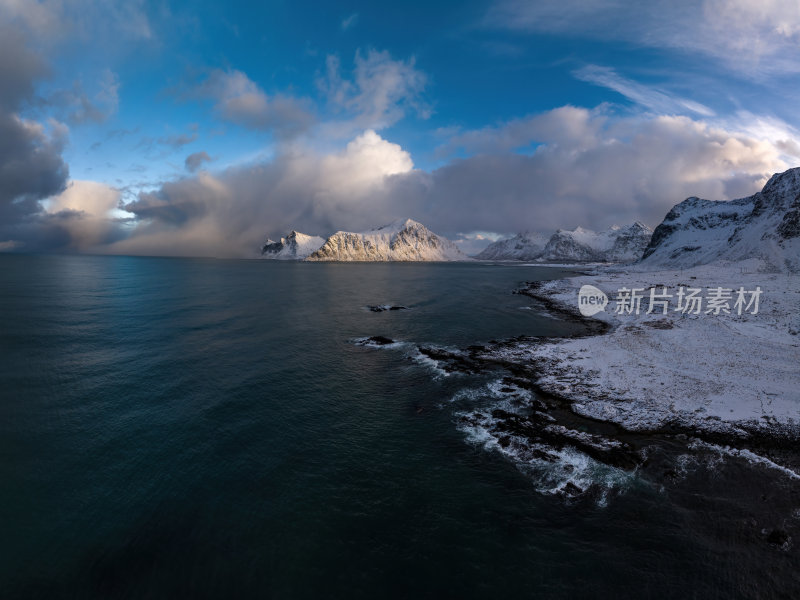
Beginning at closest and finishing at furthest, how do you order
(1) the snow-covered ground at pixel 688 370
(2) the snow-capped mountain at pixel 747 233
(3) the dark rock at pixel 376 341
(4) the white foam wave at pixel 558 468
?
(4) the white foam wave at pixel 558 468 → (1) the snow-covered ground at pixel 688 370 → (3) the dark rock at pixel 376 341 → (2) the snow-capped mountain at pixel 747 233

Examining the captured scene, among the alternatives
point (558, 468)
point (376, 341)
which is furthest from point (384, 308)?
point (558, 468)

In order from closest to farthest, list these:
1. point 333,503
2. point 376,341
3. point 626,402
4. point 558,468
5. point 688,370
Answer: point 333,503 < point 558,468 < point 626,402 < point 688,370 < point 376,341

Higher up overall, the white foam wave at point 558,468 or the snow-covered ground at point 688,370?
the snow-covered ground at point 688,370

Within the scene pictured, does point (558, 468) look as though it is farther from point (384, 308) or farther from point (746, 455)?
point (384, 308)

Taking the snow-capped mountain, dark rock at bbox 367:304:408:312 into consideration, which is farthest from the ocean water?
the snow-capped mountain

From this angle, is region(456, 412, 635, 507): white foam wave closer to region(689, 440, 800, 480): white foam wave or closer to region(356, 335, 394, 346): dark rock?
region(689, 440, 800, 480): white foam wave

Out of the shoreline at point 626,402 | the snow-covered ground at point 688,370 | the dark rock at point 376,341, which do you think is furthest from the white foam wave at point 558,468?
the dark rock at point 376,341

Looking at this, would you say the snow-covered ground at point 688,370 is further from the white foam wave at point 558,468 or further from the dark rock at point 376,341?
the dark rock at point 376,341
